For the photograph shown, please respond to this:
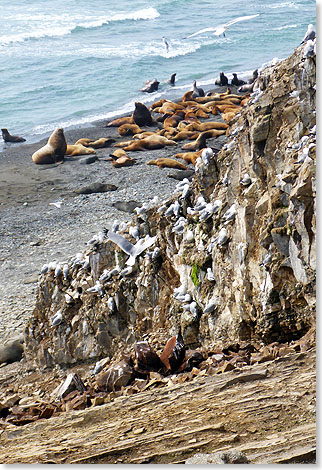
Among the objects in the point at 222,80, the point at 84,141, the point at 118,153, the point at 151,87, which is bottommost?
the point at 118,153

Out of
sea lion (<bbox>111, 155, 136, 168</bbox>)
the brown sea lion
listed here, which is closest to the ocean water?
the brown sea lion

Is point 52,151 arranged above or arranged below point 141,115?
below

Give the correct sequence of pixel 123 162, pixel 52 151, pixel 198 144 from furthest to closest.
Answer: pixel 52 151
pixel 198 144
pixel 123 162

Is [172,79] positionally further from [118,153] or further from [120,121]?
[118,153]

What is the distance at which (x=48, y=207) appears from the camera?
16391 mm

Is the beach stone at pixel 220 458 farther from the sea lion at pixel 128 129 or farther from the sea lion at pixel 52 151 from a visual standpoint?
the sea lion at pixel 128 129

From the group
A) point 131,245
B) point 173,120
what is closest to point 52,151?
point 173,120

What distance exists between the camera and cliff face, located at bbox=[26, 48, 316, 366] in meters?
4.46

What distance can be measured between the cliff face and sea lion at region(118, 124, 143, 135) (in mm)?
15889

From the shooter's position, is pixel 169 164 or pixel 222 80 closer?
pixel 169 164

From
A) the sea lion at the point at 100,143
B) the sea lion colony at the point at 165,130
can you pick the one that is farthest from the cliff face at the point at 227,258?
the sea lion at the point at 100,143

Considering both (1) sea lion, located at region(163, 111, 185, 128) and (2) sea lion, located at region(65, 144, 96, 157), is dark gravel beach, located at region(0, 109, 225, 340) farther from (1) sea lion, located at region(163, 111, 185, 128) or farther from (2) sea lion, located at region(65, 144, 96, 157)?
(1) sea lion, located at region(163, 111, 185, 128)

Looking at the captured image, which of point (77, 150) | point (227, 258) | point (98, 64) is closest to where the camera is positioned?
point (227, 258)

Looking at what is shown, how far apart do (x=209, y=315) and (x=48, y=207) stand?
1178cm
